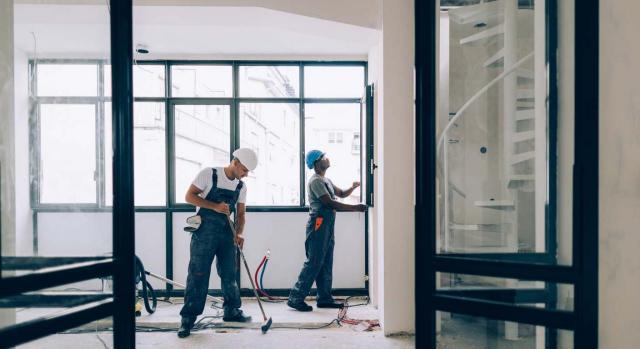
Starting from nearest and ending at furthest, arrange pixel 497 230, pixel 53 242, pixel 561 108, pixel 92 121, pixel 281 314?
pixel 561 108
pixel 53 242
pixel 92 121
pixel 497 230
pixel 281 314

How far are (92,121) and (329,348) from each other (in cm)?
233

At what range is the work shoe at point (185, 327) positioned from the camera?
3.71 metres

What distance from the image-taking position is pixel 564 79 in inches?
67.0

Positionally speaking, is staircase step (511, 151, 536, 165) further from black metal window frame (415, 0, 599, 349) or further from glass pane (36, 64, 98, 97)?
glass pane (36, 64, 98, 97)

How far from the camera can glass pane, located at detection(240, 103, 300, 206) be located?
5277 millimetres

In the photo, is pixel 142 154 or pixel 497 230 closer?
pixel 497 230

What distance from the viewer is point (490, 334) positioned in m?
2.93

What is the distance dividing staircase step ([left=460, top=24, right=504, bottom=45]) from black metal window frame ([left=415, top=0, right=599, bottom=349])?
1188 mm
